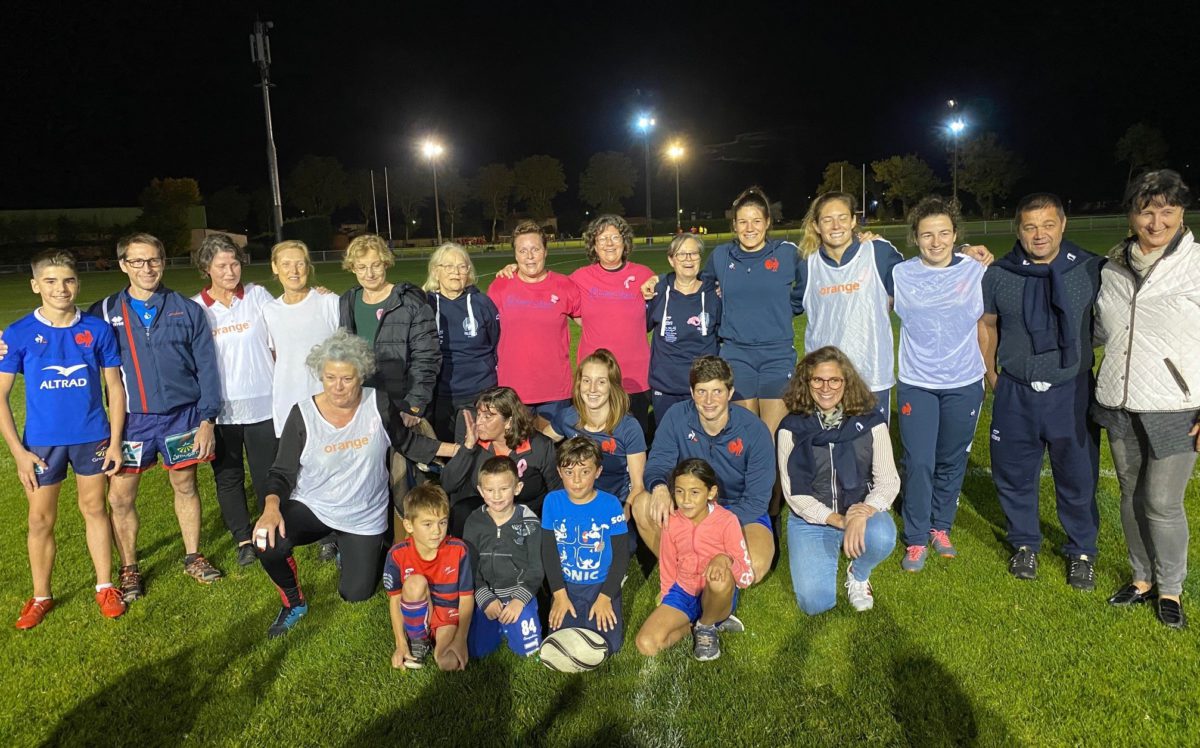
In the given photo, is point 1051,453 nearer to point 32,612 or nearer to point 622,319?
point 622,319

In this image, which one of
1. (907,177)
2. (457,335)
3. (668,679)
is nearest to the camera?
(668,679)

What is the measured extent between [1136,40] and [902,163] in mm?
33839

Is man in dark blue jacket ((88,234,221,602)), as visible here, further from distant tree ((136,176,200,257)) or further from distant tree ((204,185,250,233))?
distant tree ((204,185,250,233))

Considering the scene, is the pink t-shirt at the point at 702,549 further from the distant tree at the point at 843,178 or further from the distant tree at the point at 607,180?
the distant tree at the point at 607,180

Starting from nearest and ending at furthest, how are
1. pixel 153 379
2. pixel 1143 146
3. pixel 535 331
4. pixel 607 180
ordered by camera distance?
pixel 153 379 → pixel 535 331 → pixel 1143 146 → pixel 607 180

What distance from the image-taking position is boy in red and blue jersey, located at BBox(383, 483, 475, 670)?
3.60 m

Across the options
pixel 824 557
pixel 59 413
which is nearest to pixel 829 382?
pixel 824 557

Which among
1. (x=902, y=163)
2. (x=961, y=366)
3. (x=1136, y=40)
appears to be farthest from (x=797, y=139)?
(x=961, y=366)

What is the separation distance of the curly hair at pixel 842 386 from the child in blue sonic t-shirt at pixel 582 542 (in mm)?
1205

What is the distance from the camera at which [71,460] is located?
163 inches

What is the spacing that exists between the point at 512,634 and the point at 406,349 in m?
1.99

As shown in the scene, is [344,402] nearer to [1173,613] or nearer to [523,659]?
[523,659]

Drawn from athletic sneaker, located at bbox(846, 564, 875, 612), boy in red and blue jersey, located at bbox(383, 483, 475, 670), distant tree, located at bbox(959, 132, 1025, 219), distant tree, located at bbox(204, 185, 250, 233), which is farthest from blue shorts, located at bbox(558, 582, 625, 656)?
distant tree, located at bbox(204, 185, 250, 233)

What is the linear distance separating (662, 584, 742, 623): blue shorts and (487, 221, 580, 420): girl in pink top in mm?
1712
